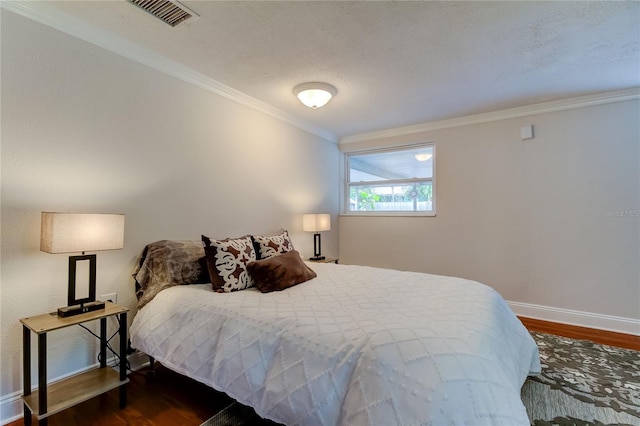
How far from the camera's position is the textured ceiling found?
1.82 metres

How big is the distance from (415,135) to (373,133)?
619 mm

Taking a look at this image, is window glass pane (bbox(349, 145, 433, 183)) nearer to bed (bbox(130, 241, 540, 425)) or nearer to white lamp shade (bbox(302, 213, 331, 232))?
white lamp shade (bbox(302, 213, 331, 232))

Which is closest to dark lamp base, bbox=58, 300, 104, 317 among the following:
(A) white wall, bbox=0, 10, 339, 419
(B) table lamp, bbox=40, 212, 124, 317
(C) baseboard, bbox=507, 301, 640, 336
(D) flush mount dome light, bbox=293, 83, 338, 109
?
(B) table lamp, bbox=40, 212, 124, 317

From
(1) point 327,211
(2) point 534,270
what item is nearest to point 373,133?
(1) point 327,211

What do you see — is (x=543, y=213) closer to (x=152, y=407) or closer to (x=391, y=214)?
(x=391, y=214)

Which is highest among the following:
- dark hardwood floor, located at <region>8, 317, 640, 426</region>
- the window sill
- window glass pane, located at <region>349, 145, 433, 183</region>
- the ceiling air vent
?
the ceiling air vent

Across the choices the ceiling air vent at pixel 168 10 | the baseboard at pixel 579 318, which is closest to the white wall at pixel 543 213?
the baseboard at pixel 579 318

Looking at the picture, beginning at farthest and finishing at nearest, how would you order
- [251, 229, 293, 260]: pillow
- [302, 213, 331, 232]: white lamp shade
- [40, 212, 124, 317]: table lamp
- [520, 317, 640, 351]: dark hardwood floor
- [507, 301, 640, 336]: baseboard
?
[302, 213, 331, 232]: white lamp shade < [507, 301, 640, 336]: baseboard < [520, 317, 640, 351]: dark hardwood floor < [251, 229, 293, 260]: pillow < [40, 212, 124, 317]: table lamp

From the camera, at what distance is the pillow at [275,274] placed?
2145 millimetres

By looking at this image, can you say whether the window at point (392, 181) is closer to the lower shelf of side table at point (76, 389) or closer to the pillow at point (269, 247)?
the pillow at point (269, 247)

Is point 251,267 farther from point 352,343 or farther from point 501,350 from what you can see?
point 501,350

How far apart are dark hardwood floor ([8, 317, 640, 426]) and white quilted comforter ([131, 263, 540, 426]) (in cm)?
25

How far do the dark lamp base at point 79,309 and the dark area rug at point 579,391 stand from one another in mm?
939

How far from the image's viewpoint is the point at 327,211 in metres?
4.50
